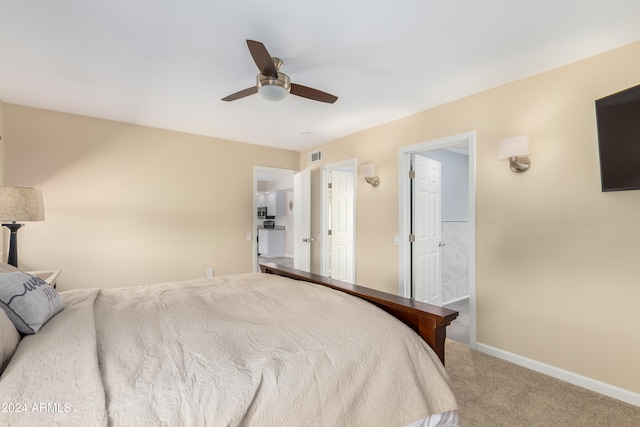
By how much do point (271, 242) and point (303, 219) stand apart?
4625 millimetres

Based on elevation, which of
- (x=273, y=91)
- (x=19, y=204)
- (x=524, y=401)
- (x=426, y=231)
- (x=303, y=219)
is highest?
(x=273, y=91)

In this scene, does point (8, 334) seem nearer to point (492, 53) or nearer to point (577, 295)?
point (492, 53)

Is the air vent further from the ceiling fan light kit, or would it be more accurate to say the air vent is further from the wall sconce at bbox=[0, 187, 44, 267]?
the wall sconce at bbox=[0, 187, 44, 267]

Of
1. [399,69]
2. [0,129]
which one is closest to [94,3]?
[399,69]

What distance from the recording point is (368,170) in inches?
147

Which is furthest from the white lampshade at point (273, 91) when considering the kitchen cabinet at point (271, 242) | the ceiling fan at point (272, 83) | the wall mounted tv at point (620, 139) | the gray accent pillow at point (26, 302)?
the kitchen cabinet at point (271, 242)

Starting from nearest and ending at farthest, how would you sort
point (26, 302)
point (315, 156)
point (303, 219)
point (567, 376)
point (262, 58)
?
point (26, 302) → point (262, 58) → point (567, 376) → point (303, 219) → point (315, 156)

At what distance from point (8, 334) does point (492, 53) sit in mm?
3022

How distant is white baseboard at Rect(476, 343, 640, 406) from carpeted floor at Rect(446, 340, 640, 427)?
4cm

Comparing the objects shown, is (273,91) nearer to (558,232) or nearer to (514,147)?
(514,147)

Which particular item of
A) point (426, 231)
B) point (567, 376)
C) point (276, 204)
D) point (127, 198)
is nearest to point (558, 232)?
point (567, 376)

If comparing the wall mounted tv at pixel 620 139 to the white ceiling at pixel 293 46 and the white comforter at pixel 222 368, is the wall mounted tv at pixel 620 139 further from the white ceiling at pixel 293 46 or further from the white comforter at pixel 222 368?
the white comforter at pixel 222 368

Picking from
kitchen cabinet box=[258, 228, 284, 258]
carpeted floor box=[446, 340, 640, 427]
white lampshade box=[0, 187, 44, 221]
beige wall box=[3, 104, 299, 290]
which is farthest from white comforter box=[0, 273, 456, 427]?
kitchen cabinet box=[258, 228, 284, 258]

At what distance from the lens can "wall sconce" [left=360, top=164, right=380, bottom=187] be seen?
3.71 metres
